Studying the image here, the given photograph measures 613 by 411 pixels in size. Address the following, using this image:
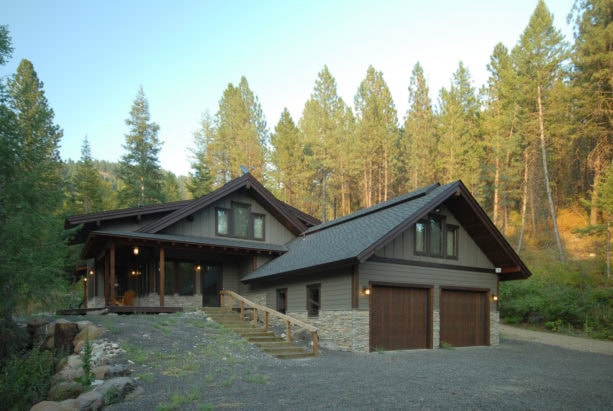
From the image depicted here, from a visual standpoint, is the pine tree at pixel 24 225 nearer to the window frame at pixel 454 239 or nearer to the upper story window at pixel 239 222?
the upper story window at pixel 239 222

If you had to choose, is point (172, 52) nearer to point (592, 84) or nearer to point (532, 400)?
point (532, 400)

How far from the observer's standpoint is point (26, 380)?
28.2ft

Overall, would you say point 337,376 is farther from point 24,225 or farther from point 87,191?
point 87,191

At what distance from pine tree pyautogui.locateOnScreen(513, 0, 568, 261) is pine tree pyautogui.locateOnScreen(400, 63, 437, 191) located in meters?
7.50

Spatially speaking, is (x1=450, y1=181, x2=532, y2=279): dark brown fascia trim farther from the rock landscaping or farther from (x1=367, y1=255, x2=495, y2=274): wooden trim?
the rock landscaping

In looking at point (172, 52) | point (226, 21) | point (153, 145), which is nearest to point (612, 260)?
point (226, 21)

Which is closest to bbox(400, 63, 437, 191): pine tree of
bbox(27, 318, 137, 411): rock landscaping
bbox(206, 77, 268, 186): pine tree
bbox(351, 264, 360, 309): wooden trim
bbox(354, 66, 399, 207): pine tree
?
bbox(354, 66, 399, 207): pine tree

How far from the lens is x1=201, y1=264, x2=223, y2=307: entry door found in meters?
18.8

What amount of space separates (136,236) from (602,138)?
27052 millimetres

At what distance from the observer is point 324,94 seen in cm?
3541

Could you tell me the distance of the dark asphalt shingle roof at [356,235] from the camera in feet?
42.1

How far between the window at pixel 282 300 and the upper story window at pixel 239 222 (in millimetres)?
3851

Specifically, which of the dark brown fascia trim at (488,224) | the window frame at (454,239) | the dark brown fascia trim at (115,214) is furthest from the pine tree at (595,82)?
the dark brown fascia trim at (115,214)

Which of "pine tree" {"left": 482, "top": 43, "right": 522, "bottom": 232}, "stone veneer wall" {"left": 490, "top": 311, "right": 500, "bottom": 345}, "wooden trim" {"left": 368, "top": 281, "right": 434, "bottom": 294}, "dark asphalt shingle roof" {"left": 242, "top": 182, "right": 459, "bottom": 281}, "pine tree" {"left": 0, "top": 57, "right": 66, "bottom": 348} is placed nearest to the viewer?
"pine tree" {"left": 0, "top": 57, "right": 66, "bottom": 348}
